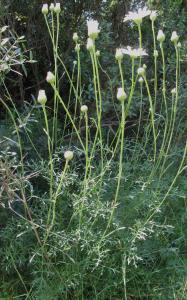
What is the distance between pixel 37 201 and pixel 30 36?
1272 mm

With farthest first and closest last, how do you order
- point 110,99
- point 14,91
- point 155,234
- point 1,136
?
1. point 14,91
2. point 110,99
3. point 1,136
4. point 155,234

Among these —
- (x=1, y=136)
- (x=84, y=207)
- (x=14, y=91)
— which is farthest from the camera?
(x=14, y=91)

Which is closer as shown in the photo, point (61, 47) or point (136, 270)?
point (136, 270)

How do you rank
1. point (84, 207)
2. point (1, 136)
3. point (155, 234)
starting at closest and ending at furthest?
1. point (84, 207)
2. point (155, 234)
3. point (1, 136)

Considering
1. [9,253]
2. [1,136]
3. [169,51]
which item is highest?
[169,51]

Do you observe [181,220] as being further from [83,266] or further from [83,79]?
[83,79]

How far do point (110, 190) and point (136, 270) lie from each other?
1.39ft

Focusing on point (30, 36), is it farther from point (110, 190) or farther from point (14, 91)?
point (110, 190)

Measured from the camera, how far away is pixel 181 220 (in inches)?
91.0

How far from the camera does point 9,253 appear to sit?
78.4 inches

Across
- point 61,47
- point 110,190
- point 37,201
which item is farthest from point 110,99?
point 37,201

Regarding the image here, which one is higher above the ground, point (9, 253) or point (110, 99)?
point (110, 99)

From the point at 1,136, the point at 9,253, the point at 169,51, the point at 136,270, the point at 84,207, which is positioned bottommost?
the point at 136,270

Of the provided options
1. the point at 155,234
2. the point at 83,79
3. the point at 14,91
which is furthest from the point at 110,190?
the point at 14,91
